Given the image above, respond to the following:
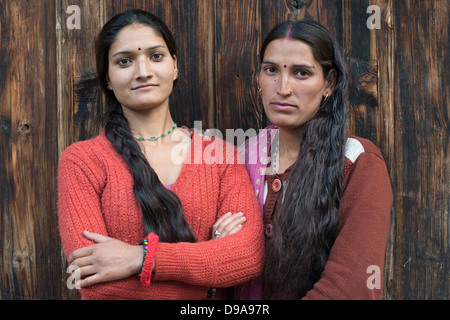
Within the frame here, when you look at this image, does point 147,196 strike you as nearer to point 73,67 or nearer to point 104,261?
point 104,261

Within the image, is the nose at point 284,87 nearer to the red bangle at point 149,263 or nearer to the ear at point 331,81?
the ear at point 331,81

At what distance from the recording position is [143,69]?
1.62 metres

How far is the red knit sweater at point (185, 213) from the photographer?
1473 mm

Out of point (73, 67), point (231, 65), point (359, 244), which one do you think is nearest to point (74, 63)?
point (73, 67)

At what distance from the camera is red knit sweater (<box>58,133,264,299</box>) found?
1.47 meters

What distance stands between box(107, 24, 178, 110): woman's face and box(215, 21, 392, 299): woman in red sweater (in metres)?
0.41

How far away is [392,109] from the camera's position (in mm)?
1967

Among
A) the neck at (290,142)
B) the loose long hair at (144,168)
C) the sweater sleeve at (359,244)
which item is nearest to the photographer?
the sweater sleeve at (359,244)

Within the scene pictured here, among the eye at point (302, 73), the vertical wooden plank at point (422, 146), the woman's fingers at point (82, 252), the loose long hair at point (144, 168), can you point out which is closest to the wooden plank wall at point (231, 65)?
the vertical wooden plank at point (422, 146)

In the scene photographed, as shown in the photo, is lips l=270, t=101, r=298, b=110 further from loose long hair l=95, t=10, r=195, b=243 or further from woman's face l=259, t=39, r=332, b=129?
loose long hair l=95, t=10, r=195, b=243

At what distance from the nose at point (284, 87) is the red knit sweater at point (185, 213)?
0.34m
